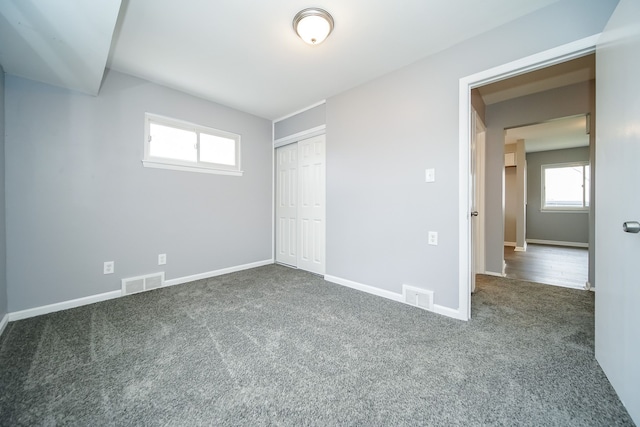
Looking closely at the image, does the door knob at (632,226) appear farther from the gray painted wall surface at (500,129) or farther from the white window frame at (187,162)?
the white window frame at (187,162)

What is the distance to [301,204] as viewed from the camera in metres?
3.65

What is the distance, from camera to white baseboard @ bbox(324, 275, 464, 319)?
2.09 meters

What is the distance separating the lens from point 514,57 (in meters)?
1.80

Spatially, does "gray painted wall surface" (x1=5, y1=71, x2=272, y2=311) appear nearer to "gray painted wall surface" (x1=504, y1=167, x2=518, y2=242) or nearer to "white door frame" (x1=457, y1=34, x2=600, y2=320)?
"white door frame" (x1=457, y1=34, x2=600, y2=320)

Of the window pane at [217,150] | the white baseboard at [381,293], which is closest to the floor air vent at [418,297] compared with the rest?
the white baseboard at [381,293]

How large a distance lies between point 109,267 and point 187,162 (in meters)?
1.44

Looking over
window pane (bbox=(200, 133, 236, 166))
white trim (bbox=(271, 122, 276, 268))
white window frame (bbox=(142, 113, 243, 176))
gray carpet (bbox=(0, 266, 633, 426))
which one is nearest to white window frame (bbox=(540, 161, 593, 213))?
gray carpet (bbox=(0, 266, 633, 426))

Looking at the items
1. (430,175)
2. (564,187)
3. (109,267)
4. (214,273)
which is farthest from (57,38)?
(564,187)

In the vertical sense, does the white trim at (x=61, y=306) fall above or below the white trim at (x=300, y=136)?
below

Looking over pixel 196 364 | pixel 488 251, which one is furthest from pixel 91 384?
pixel 488 251

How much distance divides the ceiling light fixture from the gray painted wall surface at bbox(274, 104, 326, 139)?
1.38 m

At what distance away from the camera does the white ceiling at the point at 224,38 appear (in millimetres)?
1559

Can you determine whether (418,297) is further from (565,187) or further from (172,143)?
(565,187)

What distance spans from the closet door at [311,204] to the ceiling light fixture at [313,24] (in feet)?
4.98
